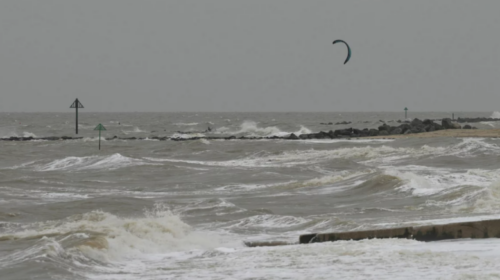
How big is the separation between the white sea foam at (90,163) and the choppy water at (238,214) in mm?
75

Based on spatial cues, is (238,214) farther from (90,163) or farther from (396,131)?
(396,131)

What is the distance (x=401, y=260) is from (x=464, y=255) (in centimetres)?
63

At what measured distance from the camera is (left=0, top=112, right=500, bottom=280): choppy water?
330 inches

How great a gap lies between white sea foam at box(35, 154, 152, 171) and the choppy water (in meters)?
0.08

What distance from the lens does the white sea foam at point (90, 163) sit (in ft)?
91.3

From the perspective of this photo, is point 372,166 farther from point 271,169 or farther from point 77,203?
point 77,203

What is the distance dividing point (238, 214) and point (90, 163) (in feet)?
52.3

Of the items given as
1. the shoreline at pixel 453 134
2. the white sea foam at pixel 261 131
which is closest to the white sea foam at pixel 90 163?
the shoreline at pixel 453 134

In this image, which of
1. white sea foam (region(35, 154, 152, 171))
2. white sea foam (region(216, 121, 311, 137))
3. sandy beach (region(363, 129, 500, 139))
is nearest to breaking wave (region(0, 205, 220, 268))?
white sea foam (region(35, 154, 152, 171))

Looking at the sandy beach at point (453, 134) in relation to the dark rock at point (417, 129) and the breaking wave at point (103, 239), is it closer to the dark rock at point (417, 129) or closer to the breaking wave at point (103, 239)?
the dark rock at point (417, 129)

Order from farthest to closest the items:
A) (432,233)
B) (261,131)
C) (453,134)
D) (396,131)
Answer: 1. (261,131)
2. (396,131)
3. (453,134)
4. (432,233)

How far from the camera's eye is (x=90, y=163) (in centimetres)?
2936

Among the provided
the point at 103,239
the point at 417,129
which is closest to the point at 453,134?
the point at 417,129

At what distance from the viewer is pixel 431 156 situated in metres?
28.7
